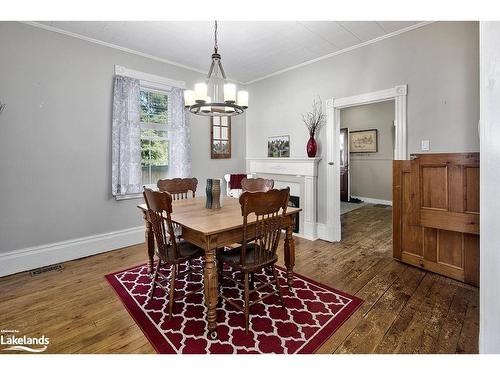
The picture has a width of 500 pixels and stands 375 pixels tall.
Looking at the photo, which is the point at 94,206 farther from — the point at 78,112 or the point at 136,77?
the point at 136,77

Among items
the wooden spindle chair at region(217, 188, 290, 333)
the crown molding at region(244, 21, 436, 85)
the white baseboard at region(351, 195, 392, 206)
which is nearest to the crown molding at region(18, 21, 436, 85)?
the crown molding at region(244, 21, 436, 85)

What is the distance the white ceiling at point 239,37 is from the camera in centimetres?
291

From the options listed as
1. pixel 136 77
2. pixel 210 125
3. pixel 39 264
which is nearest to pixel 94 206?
pixel 39 264

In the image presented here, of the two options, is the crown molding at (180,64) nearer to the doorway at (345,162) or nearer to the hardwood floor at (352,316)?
the hardwood floor at (352,316)

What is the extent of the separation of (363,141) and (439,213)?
4739 mm

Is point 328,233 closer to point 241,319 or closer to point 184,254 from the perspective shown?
point 241,319

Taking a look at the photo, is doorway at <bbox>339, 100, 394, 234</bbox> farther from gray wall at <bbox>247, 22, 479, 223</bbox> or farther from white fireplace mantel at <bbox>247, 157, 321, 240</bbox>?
gray wall at <bbox>247, 22, 479, 223</bbox>

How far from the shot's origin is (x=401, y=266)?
9.69 ft

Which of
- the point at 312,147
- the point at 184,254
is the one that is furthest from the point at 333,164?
the point at 184,254

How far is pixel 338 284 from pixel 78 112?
11.6ft

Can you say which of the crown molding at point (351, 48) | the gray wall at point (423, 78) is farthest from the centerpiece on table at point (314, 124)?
the crown molding at point (351, 48)

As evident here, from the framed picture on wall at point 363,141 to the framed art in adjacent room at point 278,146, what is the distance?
3.50 metres

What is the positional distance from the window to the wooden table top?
143 cm

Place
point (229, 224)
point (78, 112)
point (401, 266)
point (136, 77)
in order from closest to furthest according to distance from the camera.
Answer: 1. point (229, 224)
2. point (401, 266)
3. point (78, 112)
4. point (136, 77)
